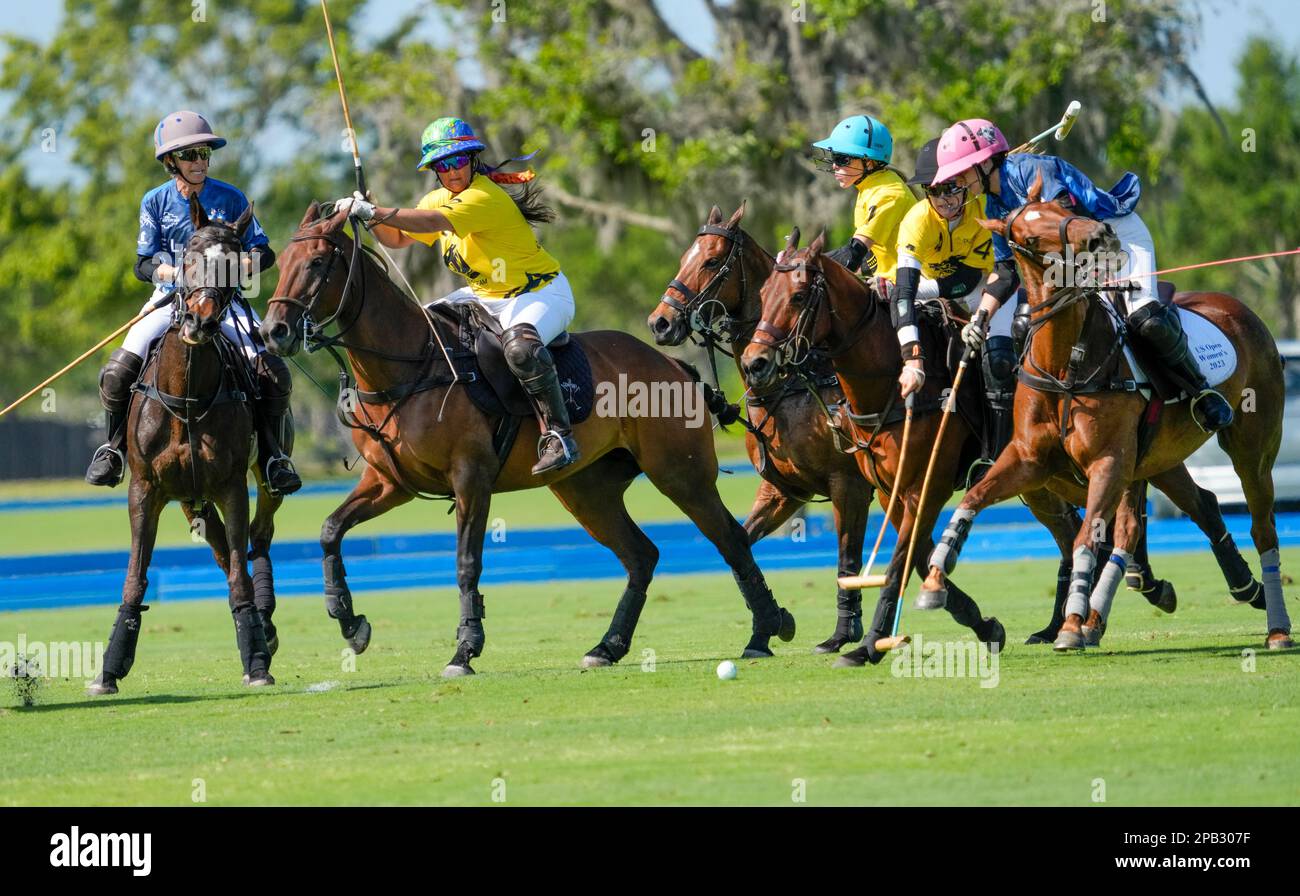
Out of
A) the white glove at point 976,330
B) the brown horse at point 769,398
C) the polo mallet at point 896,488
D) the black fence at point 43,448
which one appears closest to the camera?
the white glove at point 976,330

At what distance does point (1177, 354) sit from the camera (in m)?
9.97

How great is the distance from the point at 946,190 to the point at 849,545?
2420mm

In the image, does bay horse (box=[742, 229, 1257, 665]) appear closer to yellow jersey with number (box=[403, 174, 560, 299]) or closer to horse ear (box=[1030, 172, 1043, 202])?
horse ear (box=[1030, 172, 1043, 202])

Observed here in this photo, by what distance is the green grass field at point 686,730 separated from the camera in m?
7.02

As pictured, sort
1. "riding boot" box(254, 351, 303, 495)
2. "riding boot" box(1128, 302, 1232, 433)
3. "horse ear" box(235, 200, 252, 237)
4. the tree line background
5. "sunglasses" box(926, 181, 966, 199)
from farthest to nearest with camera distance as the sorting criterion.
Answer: the tree line background → "riding boot" box(254, 351, 303, 495) → "sunglasses" box(926, 181, 966, 199) → "horse ear" box(235, 200, 252, 237) → "riding boot" box(1128, 302, 1232, 433)

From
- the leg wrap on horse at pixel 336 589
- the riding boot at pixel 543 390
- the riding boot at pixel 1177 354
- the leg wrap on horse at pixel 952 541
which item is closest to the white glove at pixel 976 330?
the riding boot at pixel 1177 354

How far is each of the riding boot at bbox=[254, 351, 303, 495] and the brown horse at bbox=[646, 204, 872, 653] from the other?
215cm

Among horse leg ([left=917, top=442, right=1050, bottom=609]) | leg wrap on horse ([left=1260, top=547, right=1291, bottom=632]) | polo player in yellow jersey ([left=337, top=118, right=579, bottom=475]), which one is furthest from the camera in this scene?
polo player in yellow jersey ([left=337, top=118, right=579, bottom=475])

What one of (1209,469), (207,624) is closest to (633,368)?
(207,624)

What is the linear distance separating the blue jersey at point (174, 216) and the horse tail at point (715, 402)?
281 cm

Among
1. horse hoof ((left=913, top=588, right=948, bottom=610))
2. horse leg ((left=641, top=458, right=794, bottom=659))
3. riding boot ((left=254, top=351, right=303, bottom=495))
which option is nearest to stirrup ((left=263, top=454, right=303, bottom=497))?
riding boot ((left=254, top=351, right=303, bottom=495))

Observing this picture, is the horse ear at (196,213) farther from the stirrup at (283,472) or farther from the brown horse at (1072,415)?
the brown horse at (1072,415)

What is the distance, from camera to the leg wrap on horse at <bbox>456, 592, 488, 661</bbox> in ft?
34.7

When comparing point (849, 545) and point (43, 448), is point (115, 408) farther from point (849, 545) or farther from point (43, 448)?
point (43, 448)
